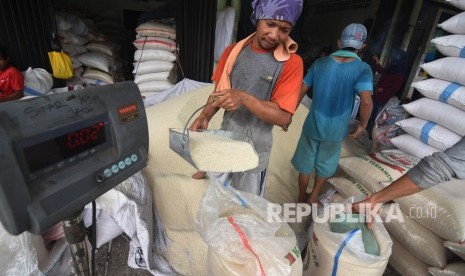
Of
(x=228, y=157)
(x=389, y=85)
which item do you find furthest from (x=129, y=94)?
(x=389, y=85)

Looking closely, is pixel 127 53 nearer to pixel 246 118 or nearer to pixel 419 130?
pixel 246 118

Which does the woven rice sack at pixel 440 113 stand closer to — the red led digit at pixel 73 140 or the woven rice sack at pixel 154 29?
the red led digit at pixel 73 140

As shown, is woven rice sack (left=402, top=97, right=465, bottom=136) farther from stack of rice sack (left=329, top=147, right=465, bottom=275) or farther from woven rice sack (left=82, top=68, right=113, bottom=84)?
woven rice sack (left=82, top=68, right=113, bottom=84)

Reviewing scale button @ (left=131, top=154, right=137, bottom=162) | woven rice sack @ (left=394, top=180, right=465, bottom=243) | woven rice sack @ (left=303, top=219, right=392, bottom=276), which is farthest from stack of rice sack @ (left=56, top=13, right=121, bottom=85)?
woven rice sack @ (left=394, top=180, right=465, bottom=243)

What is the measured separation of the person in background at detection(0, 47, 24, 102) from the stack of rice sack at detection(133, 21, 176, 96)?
0.93 m

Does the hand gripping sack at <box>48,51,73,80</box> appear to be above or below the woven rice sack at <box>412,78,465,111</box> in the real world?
below

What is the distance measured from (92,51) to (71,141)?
9.01 feet

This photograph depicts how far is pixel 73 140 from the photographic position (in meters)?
0.53

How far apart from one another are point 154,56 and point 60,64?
806mm

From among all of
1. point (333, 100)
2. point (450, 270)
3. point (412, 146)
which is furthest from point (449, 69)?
point (450, 270)

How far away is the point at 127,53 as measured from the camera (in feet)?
12.2

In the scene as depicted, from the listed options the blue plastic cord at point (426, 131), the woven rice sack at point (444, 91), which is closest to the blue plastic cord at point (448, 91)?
the woven rice sack at point (444, 91)

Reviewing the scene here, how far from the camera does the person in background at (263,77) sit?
915 millimetres

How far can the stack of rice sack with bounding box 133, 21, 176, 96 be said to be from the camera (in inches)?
101
